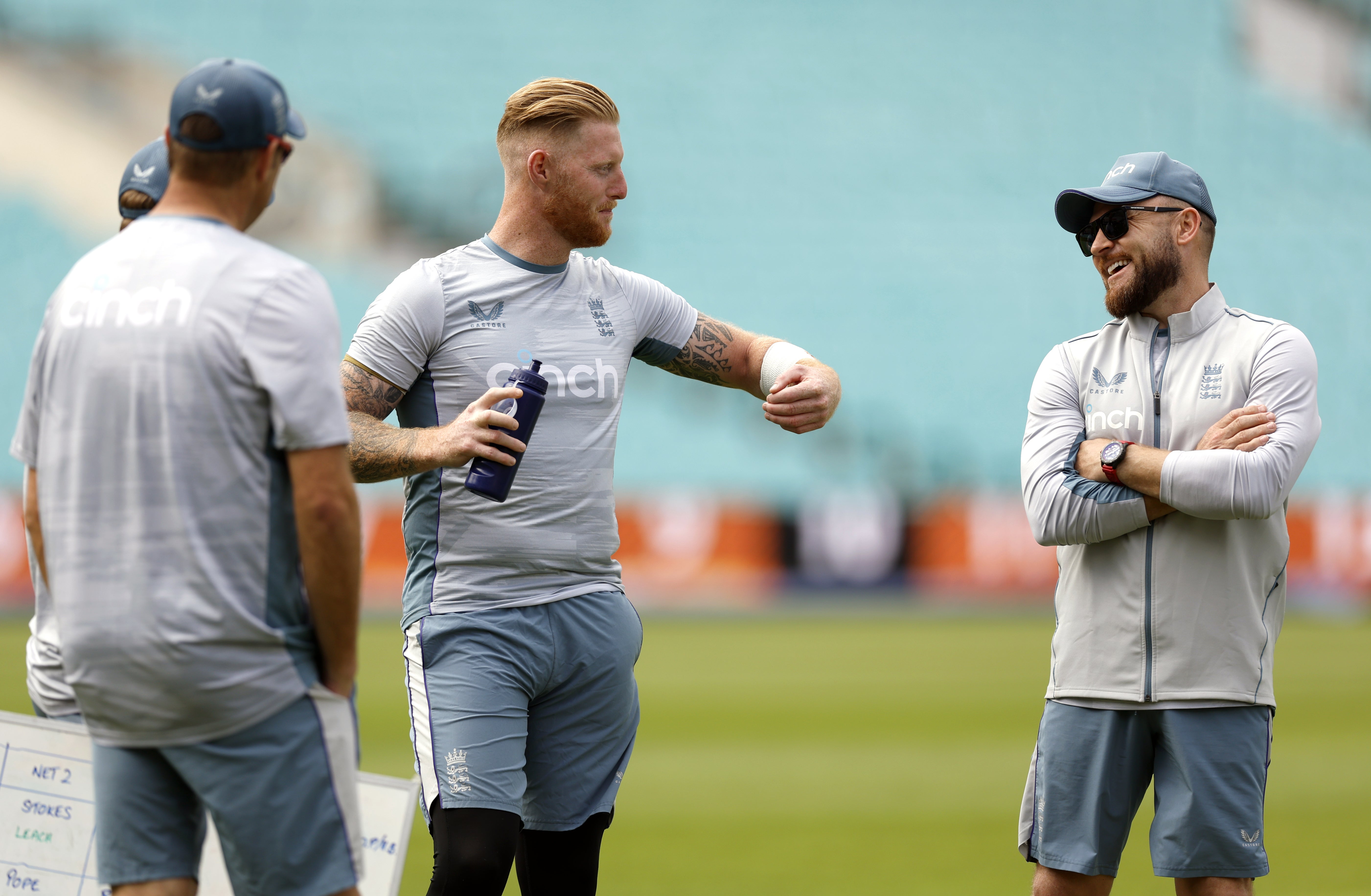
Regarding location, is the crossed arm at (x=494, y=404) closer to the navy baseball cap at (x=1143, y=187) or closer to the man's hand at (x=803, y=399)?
the man's hand at (x=803, y=399)

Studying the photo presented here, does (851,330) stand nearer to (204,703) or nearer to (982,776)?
(982,776)

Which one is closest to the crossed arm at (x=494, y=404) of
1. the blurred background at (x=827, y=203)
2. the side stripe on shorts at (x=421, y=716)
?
the side stripe on shorts at (x=421, y=716)

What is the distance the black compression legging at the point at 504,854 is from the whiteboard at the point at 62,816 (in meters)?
0.20

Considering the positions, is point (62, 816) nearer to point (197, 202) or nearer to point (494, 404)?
point (494, 404)

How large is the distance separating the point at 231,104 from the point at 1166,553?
236 cm

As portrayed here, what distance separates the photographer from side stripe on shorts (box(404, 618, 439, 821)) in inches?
134

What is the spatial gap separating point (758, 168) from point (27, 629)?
1383 centimetres

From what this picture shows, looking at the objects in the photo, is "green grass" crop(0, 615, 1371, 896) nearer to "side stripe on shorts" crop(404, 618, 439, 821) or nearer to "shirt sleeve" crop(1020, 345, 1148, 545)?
"side stripe on shorts" crop(404, 618, 439, 821)

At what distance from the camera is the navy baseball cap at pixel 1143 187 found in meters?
3.61

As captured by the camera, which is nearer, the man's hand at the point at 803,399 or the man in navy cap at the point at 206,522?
the man in navy cap at the point at 206,522

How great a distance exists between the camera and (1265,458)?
11.0ft

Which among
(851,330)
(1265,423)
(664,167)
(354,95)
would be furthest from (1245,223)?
(1265,423)

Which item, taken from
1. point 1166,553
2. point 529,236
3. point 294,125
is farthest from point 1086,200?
point 294,125

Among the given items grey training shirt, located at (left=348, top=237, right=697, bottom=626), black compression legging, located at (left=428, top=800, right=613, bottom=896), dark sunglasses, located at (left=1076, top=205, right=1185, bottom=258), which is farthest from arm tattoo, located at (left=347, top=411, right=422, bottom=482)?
dark sunglasses, located at (left=1076, top=205, right=1185, bottom=258)
